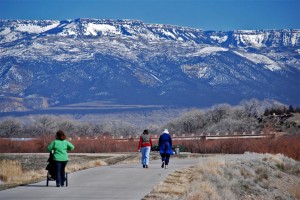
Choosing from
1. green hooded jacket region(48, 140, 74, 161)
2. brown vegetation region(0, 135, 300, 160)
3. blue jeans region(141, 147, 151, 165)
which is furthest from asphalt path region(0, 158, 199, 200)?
brown vegetation region(0, 135, 300, 160)

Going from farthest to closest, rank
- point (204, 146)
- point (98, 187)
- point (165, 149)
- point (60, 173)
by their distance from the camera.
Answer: point (204, 146)
point (165, 149)
point (98, 187)
point (60, 173)

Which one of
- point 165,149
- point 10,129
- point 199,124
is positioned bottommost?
point 165,149

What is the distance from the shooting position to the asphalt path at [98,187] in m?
23.2

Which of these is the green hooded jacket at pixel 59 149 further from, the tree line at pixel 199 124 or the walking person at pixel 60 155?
the tree line at pixel 199 124

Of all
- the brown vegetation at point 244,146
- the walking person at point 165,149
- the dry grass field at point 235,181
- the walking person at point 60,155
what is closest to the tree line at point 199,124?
the brown vegetation at point 244,146

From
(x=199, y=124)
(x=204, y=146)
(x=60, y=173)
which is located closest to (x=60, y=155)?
(x=60, y=173)

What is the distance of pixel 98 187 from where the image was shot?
2623cm

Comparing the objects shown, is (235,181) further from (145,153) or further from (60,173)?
(60,173)

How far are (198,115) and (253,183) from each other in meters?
112

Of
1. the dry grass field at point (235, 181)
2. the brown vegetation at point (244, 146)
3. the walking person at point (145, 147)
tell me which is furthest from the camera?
the brown vegetation at point (244, 146)

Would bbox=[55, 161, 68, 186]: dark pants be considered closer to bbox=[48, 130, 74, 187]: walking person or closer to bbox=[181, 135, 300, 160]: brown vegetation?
bbox=[48, 130, 74, 187]: walking person

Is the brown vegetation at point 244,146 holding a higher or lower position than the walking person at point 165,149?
higher

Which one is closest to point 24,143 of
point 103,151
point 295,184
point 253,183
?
point 103,151

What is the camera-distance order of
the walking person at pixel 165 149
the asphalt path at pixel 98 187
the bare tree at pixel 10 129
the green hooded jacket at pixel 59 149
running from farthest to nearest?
the bare tree at pixel 10 129, the walking person at pixel 165 149, the green hooded jacket at pixel 59 149, the asphalt path at pixel 98 187
